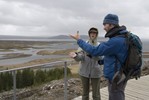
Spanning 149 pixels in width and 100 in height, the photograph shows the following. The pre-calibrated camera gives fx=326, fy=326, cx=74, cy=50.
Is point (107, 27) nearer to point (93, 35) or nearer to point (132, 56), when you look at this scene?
point (132, 56)

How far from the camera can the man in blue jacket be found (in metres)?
3.74

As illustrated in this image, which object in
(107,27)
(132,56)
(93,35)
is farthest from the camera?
(93,35)

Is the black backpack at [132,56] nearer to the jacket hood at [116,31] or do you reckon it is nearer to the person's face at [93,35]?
the jacket hood at [116,31]

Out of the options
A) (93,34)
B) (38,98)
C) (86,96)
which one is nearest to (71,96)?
(38,98)

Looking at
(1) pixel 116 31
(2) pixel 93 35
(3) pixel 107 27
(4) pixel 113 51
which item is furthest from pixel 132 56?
(2) pixel 93 35

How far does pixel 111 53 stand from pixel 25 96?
2907 mm

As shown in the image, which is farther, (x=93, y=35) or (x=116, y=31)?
(x=93, y=35)

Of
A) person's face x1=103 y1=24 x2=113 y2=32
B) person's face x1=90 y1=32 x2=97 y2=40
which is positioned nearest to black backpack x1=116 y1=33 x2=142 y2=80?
person's face x1=103 y1=24 x2=113 y2=32

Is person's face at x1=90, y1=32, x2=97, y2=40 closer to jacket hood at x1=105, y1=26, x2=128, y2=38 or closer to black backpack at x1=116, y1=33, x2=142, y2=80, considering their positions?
jacket hood at x1=105, y1=26, x2=128, y2=38

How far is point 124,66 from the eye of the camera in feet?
12.5

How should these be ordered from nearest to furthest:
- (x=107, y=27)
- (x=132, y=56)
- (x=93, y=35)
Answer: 1. (x=132, y=56)
2. (x=107, y=27)
3. (x=93, y=35)

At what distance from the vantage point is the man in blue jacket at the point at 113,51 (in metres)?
3.74

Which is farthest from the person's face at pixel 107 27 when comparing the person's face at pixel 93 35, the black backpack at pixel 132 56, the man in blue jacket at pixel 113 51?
the person's face at pixel 93 35

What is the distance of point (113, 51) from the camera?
3.75 metres
